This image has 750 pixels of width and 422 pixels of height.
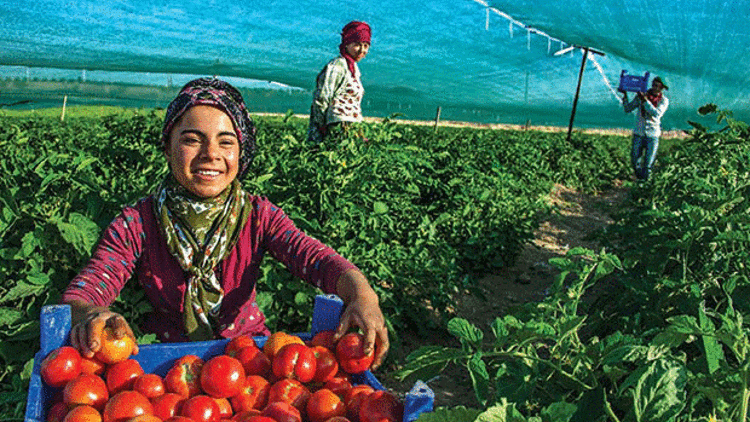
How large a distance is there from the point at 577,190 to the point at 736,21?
352 centimetres

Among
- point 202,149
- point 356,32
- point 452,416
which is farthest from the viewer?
point 356,32

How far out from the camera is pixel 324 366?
5.02 feet

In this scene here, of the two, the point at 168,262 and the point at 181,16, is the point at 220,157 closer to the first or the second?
the point at 168,262

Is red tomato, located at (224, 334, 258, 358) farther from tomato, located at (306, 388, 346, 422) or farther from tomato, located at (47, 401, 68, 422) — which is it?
tomato, located at (47, 401, 68, 422)

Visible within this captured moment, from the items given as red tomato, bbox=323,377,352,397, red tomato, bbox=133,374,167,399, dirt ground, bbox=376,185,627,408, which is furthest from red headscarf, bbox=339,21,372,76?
red tomato, bbox=133,374,167,399

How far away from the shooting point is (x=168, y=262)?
6.89ft

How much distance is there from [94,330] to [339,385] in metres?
0.53

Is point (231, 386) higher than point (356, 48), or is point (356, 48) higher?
point (356, 48)

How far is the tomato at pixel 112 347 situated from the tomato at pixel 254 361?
0.25 meters

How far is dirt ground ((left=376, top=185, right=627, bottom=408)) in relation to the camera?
336 cm

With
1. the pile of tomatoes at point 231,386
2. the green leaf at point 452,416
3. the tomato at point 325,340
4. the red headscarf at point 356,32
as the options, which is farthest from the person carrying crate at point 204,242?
the red headscarf at point 356,32

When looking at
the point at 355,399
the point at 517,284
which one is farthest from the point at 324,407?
the point at 517,284

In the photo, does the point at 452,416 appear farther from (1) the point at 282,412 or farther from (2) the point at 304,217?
(2) the point at 304,217

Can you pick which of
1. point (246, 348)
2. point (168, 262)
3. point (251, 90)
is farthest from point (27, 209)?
point (251, 90)
